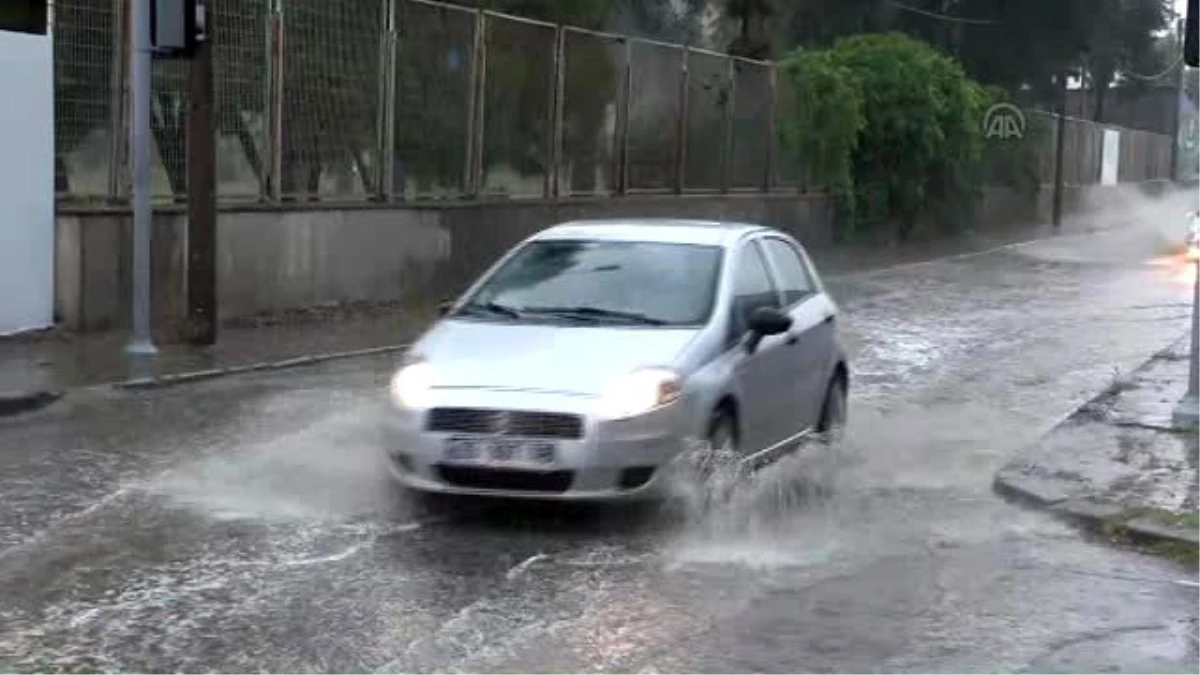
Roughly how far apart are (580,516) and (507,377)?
0.84 meters

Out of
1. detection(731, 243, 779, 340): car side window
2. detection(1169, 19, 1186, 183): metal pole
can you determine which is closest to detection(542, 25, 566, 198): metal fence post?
detection(731, 243, 779, 340): car side window

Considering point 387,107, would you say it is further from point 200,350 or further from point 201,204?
point 200,350

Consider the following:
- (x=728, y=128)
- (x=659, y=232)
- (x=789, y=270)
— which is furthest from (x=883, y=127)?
(x=659, y=232)

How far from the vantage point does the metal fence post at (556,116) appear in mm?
23766

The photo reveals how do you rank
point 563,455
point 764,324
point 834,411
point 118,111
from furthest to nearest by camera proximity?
1. point 118,111
2. point 834,411
3. point 764,324
4. point 563,455

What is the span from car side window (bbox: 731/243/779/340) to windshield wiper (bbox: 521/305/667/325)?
0.47 m

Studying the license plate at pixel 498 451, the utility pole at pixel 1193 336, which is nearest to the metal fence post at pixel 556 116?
the utility pole at pixel 1193 336

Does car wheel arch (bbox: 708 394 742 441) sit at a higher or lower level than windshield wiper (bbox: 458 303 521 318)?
lower

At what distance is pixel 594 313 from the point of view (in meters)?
9.08

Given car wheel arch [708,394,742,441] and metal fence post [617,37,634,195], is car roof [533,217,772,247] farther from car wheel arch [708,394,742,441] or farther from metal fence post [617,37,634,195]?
metal fence post [617,37,634,195]

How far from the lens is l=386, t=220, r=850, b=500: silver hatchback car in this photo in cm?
806

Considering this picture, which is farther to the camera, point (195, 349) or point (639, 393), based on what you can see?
point (195, 349)

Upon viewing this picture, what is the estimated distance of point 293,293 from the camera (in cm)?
1817
